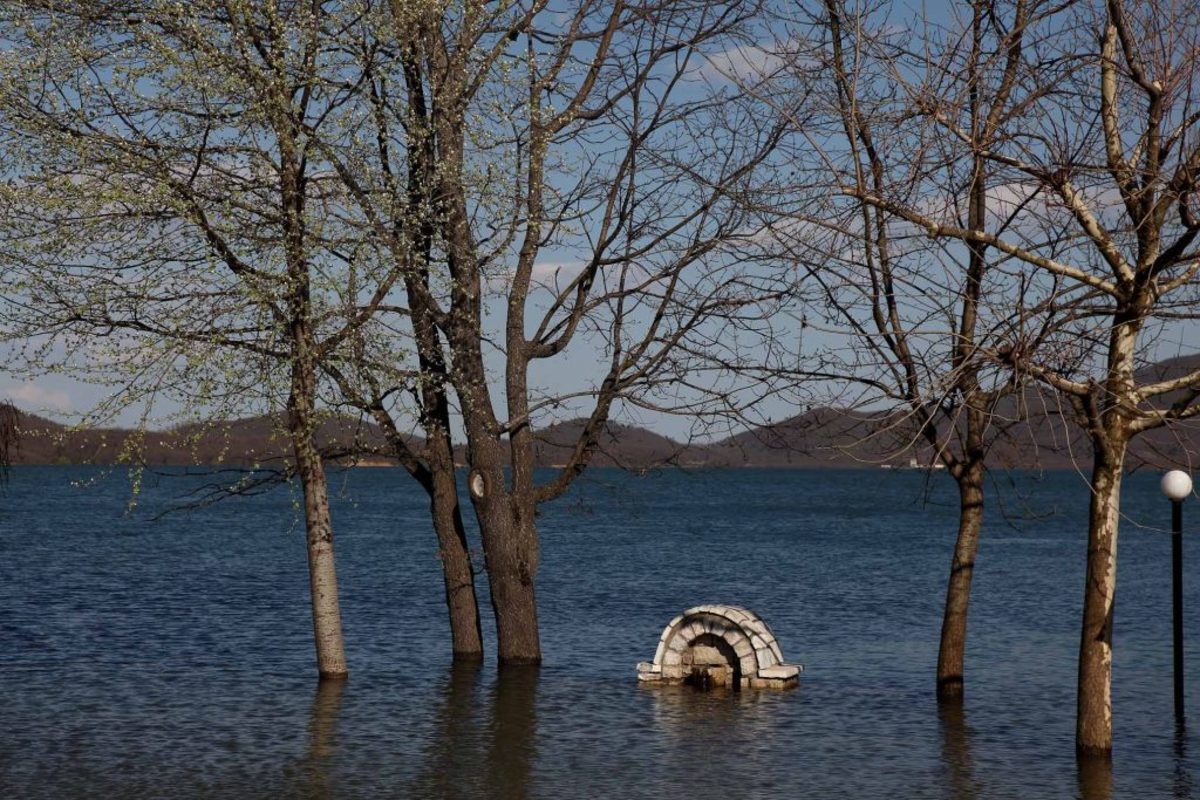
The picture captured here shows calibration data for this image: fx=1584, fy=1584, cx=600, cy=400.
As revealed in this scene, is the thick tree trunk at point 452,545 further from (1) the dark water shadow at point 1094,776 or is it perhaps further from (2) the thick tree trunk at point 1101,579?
(2) the thick tree trunk at point 1101,579

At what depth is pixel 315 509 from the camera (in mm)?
21078

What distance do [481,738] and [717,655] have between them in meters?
4.78

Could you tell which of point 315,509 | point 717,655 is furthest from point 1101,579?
point 315,509

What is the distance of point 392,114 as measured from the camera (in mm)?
21422

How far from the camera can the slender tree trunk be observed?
19969 millimetres

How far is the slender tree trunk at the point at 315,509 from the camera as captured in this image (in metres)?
20.0

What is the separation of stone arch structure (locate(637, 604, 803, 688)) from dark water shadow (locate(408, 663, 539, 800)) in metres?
2.06

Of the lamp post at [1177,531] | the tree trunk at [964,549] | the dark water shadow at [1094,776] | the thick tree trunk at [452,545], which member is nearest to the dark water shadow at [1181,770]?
the lamp post at [1177,531]

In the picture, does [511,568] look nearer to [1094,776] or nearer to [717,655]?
[717,655]

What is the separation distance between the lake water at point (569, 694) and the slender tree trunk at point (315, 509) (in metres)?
0.92

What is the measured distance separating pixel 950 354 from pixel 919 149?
282 cm

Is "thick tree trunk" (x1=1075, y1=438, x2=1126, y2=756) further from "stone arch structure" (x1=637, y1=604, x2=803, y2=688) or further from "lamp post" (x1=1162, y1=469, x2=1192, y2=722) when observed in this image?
"stone arch structure" (x1=637, y1=604, x2=803, y2=688)

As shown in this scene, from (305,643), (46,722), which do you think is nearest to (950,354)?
(46,722)

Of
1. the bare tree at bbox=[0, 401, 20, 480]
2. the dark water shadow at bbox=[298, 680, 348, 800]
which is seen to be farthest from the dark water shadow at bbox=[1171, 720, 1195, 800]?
the bare tree at bbox=[0, 401, 20, 480]
